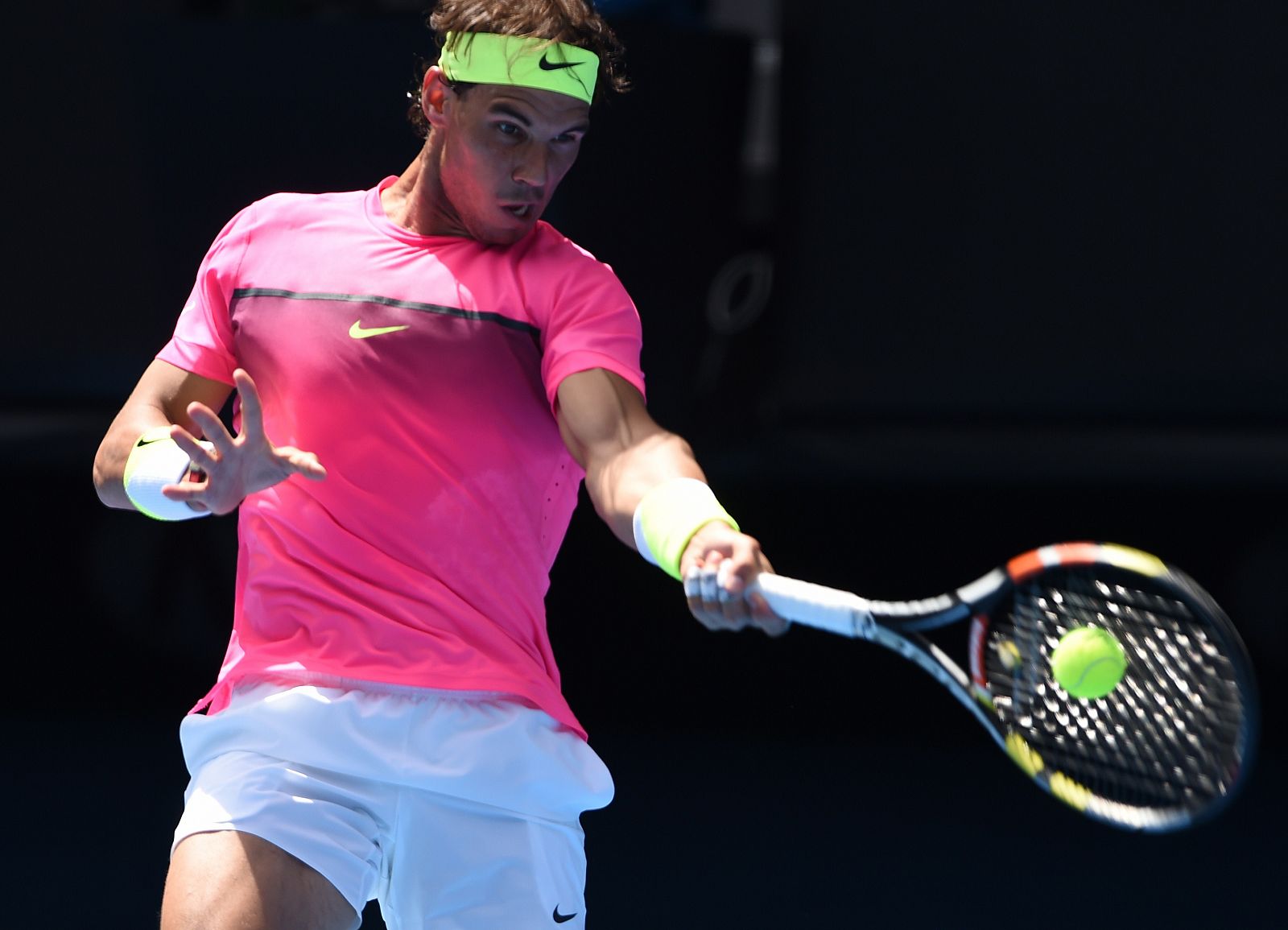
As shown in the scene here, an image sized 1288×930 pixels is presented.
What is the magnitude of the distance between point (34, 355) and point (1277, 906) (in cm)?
383

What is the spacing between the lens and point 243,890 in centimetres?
203

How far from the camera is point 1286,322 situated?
5004 millimetres

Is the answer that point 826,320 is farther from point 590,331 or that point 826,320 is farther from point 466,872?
point 466,872

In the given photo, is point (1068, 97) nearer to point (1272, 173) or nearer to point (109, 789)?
point (1272, 173)

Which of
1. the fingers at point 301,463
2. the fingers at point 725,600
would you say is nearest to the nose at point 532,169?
the fingers at point 301,463

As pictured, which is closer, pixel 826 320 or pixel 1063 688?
pixel 1063 688

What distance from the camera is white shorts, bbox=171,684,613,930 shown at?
6.98 feet

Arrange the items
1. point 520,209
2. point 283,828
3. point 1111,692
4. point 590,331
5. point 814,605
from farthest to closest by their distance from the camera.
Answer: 1. point 520,209
2. point 590,331
3. point 283,828
4. point 1111,692
5. point 814,605

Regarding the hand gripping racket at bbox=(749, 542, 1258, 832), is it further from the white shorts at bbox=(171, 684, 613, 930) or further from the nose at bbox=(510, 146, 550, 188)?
the nose at bbox=(510, 146, 550, 188)

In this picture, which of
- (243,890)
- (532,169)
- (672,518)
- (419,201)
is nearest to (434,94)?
(419,201)

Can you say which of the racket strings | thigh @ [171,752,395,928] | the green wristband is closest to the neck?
the green wristband

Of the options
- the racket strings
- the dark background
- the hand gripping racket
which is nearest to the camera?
the hand gripping racket

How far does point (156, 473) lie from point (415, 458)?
0.32 m

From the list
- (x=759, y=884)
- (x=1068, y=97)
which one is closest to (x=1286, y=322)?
Answer: (x=1068, y=97)
